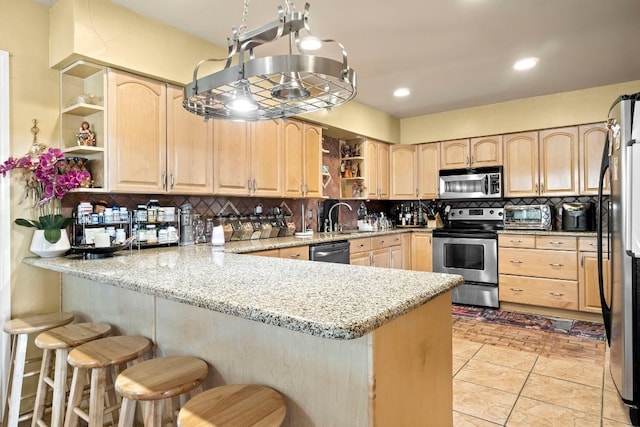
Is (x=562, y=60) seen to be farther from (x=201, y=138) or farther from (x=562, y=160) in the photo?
(x=201, y=138)

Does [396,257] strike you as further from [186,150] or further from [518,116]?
[186,150]

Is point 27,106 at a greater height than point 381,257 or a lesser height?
Result: greater

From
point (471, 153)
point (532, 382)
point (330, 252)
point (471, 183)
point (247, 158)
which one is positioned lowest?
point (532, 382)

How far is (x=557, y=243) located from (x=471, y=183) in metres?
1.21

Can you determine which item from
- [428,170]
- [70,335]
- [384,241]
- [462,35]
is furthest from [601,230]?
[70,335]

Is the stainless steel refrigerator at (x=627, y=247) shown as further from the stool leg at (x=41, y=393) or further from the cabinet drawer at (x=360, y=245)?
the stool leg at (x=41, y=393)

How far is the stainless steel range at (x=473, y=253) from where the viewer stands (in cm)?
440

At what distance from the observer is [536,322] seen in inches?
153

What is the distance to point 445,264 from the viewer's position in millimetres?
4742

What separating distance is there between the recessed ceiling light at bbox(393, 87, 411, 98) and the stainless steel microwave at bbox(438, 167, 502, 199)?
4.30 feet

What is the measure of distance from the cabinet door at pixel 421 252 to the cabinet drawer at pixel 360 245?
1049mm

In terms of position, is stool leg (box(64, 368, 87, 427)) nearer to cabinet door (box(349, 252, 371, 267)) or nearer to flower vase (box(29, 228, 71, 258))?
flower vase (box(29, 228, 71, 258))

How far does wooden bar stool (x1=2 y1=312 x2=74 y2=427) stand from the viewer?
1798 millimetres

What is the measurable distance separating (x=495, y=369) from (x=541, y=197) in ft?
8.69
